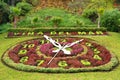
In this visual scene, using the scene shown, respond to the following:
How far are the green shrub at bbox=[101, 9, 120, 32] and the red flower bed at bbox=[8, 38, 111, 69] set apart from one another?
17.9 ft

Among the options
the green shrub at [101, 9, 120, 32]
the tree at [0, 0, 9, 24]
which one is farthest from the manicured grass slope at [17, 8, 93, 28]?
the green shrub at [101, 9, 120, 32]

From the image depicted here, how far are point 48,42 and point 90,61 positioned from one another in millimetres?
4327

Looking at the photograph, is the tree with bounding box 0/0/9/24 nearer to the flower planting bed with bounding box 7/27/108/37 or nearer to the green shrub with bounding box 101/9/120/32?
the flower planting bed with bounding box 7/27/108/37

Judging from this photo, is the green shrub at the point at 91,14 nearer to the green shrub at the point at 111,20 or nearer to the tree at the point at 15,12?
the green shrub at the point at 111,20

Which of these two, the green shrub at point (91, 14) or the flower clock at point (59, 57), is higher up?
the green shrub at point (91, 14)

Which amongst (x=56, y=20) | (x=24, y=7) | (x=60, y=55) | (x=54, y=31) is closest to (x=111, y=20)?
(x=56, y=20)

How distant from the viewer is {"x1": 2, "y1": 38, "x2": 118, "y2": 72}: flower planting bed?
55.1 ft

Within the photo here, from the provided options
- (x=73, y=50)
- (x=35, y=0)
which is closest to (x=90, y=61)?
(x=73, y=50)

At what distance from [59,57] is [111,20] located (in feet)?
30.6

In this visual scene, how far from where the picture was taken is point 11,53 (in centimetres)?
1919

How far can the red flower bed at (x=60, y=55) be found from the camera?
17391mm

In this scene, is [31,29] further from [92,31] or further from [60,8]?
[60,8]

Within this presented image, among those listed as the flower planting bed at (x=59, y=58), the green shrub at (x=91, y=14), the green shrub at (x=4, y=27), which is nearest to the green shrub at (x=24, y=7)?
the green shrub at (x=4, y=27)

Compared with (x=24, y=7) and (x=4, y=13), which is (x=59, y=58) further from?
(x=24, y=7)
